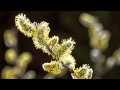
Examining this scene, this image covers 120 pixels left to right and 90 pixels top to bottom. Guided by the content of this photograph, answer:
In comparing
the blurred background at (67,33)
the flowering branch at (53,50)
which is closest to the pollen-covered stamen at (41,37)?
the flowering branch at (53,50)

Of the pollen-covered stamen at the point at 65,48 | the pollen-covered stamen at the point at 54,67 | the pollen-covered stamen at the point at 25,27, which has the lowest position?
the pollen-covered stamen at the point at 54,67

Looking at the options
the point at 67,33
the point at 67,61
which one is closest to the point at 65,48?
the point at 67,61

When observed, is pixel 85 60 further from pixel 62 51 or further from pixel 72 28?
pixel 62 51

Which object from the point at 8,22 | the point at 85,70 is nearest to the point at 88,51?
the point at 8,22

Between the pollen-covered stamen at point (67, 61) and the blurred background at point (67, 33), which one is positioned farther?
the blurred background at point (67, 33)

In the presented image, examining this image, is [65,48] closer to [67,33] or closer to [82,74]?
[82,74]

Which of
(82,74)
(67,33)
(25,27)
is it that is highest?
(67,33)

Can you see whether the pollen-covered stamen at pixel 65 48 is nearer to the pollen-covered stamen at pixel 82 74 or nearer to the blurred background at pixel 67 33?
the pollen-covered stamen at pixel 82 74

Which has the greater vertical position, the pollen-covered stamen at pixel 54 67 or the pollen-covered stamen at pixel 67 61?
the pollen-covered stamen at pixel 67 61

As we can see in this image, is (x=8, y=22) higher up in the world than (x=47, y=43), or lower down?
higher up
